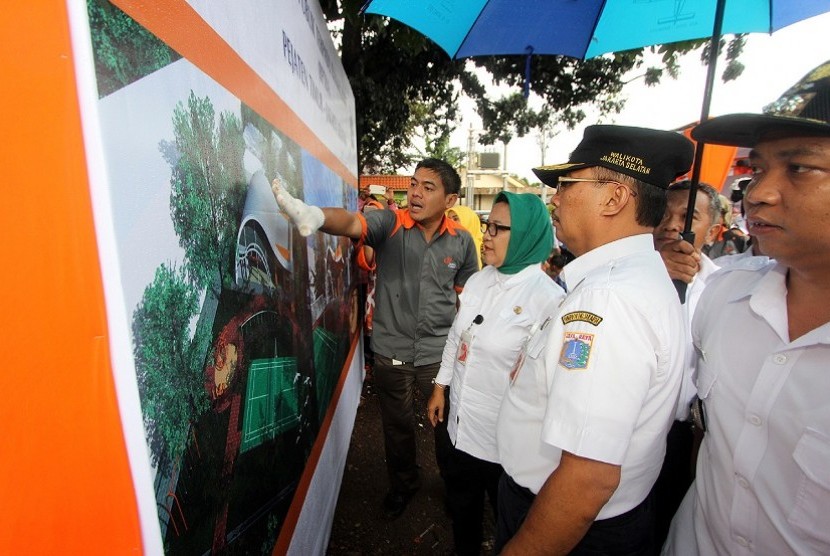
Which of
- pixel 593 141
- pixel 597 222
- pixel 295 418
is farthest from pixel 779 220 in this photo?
pixel 295 418

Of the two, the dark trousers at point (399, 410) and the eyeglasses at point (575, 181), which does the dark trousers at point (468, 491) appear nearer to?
the dark trousers at point (399, 410)

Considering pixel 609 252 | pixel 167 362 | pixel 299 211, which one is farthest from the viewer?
pixel 299 211

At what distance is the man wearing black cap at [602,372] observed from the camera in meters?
1.03

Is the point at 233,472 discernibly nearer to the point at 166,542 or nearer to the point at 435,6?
the point at 166,542

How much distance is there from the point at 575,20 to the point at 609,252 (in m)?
1.91

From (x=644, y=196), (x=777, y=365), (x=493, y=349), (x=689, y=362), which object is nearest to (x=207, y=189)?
(x=644, y=196)

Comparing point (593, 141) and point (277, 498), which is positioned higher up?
point (593, 141)

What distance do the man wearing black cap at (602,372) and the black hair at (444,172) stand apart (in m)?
1.33

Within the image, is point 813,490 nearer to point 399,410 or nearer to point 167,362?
point 167,362

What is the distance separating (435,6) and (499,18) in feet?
1.18

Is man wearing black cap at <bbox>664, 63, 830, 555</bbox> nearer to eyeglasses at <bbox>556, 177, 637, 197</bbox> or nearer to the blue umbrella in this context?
eyeglasses at <bbox>556, 177, 637, 197</bbox>

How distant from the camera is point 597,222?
1.31 meters

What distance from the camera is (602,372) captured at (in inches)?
40.4

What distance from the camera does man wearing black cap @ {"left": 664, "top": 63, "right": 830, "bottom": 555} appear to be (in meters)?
0.98
